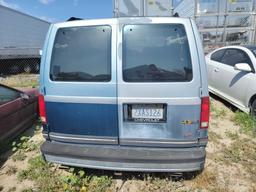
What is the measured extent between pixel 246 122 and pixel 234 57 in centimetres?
167

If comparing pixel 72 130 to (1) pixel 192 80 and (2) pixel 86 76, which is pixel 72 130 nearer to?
(2) pixel 86 76

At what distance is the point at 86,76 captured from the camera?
2.26m

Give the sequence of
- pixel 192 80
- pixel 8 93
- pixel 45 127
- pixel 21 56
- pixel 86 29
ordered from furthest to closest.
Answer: pixel 21 56, pixel 8 93, pixel 45 127, pixel 86 29, pixel 192 80

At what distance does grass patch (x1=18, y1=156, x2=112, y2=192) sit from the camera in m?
2.55

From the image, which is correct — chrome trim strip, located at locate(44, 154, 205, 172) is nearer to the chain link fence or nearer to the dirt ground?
the dirt ground

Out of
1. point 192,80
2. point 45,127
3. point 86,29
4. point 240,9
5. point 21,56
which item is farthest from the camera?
point 21,56

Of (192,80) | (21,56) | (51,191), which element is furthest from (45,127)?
(21,56)

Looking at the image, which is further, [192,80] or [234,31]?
[234,31]

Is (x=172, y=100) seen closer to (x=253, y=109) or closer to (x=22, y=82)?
(x=253, y=109)

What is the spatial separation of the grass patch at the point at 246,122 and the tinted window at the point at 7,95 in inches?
168

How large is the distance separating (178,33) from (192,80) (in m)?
0.50

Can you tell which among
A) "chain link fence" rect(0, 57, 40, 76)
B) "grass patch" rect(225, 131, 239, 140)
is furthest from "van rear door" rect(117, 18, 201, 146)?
"chain link fence" rect(0, 57, 40, 76)

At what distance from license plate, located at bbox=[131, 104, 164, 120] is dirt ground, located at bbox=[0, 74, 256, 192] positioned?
2.84 feet

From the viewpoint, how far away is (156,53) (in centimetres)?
216
